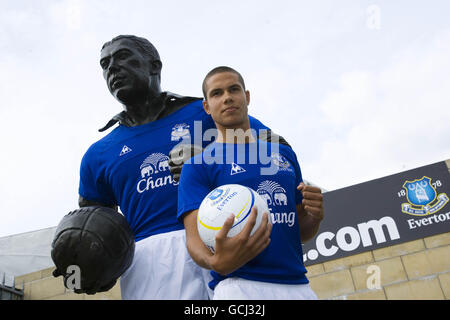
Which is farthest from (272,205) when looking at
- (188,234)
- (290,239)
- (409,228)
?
(409,228)

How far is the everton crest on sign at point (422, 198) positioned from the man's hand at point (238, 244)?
19.0 feet

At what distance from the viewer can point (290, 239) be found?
188cm

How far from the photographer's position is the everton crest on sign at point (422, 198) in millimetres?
6441

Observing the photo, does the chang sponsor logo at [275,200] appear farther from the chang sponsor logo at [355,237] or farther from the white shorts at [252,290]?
the chang sponsor logo at [355,237]

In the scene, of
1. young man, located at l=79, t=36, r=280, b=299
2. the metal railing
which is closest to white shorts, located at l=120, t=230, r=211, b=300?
young man, located at l=79, t=36, r=280, b=299

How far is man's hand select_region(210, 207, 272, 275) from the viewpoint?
1.54 metres

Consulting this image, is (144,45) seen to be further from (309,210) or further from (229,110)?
(309,210)

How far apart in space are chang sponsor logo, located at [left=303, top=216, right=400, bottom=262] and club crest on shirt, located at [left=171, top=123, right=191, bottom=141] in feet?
17.1

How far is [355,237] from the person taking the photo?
6855 mm

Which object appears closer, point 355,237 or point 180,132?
point 180,132

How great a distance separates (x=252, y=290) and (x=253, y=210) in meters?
0.40

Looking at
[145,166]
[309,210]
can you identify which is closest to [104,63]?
[145,166]

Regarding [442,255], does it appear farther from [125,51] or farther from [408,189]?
[125,51]
